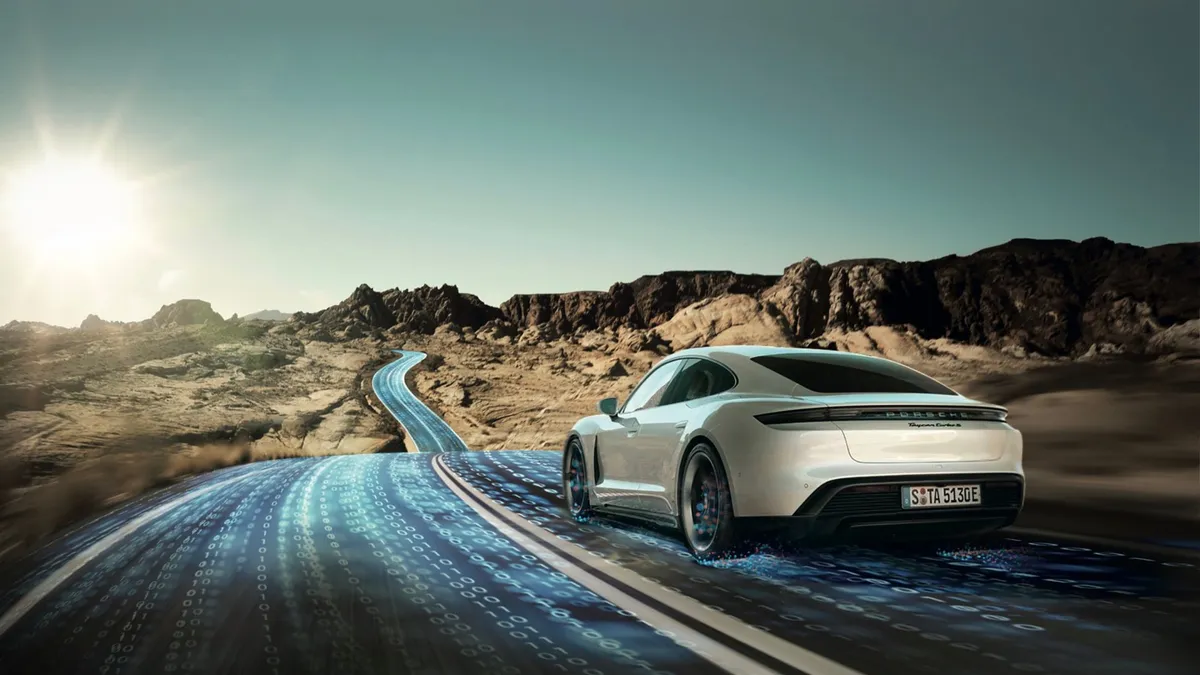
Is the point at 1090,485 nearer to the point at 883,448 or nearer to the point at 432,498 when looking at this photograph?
the point at 883,448

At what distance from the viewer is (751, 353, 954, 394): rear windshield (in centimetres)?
679

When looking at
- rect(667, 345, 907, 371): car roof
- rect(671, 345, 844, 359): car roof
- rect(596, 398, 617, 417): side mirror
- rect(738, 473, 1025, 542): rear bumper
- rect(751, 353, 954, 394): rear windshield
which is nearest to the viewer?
rect(738, 473, 1025, 542): rear bumper

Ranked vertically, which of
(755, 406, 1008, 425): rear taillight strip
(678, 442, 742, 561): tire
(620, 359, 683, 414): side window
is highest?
(620, 359, 683, 414): side window

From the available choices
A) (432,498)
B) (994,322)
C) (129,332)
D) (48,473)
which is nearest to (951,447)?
(432,498)

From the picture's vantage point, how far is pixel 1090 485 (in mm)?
10070

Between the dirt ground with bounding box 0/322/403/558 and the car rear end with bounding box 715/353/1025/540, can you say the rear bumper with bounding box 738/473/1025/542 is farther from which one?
the dirt ground with bounding box 0/322/403/558

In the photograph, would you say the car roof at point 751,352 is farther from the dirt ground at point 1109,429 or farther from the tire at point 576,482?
the dirt ground at point 1109,429

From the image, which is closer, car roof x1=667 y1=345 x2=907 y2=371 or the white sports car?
the white sports car

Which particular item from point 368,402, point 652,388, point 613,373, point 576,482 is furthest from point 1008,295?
point 652,388

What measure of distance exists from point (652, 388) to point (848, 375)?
6.25ft

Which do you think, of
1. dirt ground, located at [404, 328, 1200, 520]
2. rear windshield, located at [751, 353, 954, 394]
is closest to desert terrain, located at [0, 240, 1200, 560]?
dirt ground, located at [404, 328, 1200, 520]

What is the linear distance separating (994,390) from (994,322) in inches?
6354

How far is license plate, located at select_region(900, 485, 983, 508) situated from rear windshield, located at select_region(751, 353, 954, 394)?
83 cm

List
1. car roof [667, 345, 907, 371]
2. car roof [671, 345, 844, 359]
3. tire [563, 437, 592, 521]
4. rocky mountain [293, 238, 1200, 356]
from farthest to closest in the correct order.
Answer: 1. rocky mountain [293, 238, 1200, 356]
2. tire [563, 437, 592, 521]
3. car roof [671, 345, 844, 359]
4. car roof [667, 345, 907, 371]
